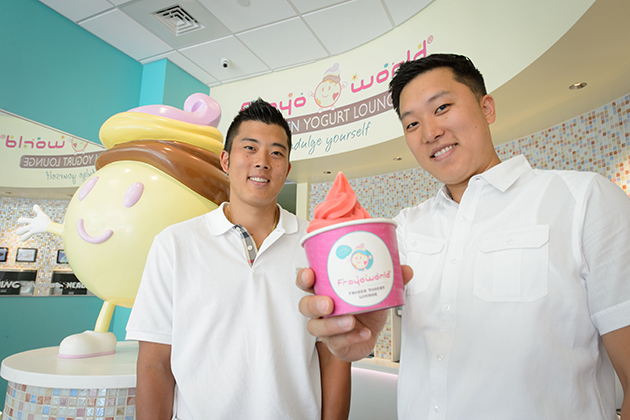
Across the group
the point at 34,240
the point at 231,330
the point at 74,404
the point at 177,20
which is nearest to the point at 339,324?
the point at 231,330

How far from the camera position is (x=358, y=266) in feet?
2.67

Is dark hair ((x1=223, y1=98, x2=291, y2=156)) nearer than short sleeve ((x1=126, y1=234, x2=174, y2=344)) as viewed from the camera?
No

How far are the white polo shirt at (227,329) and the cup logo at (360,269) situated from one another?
0.57 meters

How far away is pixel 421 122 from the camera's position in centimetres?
119

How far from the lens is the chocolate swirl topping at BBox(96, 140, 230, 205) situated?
1785mm

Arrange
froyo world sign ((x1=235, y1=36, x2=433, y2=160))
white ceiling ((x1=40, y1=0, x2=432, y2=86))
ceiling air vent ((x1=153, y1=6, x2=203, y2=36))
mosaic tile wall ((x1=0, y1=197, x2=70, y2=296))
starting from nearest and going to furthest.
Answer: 1. mosaic tile wall ((x1=0, y1=197, x2=70, y2=296))
2. white ceiling ((x1=40, y1=0, x2=432, y2=86))
3. ceiling air vent ((x1=153, y1=6, x2=203, y2=36))
4. froyo world sign ((x1=235, y1=36, x2=433, y2=160))

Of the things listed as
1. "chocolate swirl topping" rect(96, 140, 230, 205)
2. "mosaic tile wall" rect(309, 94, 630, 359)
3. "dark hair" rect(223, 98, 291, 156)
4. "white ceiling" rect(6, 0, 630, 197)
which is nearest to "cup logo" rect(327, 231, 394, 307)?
"dark hair" rect(223, 98, 291, 156)

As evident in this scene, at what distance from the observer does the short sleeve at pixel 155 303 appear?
1.28 meters

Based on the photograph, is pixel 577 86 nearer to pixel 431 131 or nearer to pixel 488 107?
pixel 488 107

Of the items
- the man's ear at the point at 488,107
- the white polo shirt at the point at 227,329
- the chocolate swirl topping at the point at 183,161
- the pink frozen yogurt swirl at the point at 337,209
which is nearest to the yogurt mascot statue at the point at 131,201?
the chocolate swirl topping at the point at 183,161

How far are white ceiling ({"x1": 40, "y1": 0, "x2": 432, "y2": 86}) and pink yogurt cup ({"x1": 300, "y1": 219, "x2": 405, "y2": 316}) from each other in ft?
12.3

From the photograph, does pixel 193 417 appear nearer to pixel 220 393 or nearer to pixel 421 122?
pixel 220 393

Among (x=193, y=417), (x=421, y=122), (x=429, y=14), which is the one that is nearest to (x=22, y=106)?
(x=193, y=417)

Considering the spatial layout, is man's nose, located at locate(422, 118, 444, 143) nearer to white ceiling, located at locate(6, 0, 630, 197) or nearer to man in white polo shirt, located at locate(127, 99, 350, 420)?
man in white polo shirt, located at locate(127, 99, 350, 420)
